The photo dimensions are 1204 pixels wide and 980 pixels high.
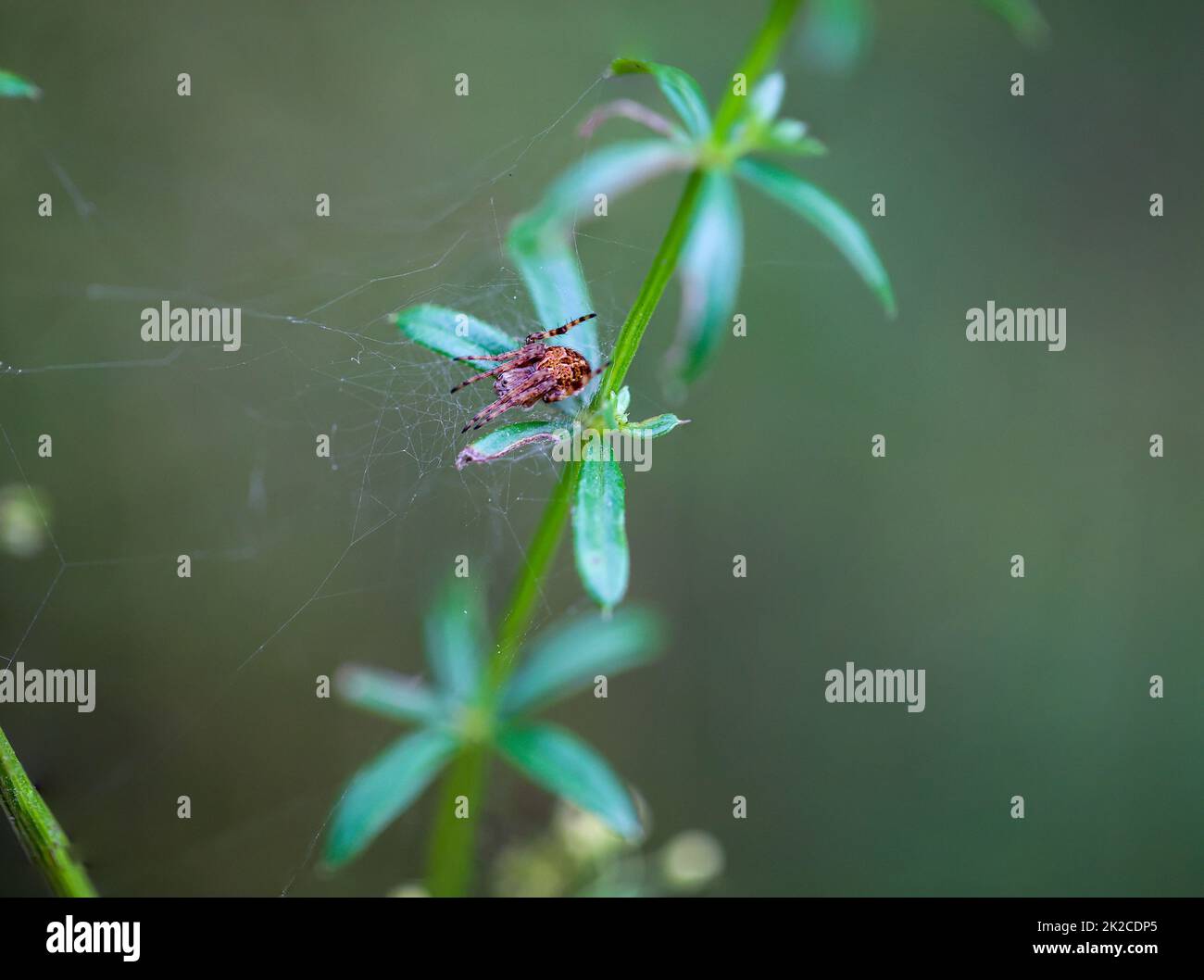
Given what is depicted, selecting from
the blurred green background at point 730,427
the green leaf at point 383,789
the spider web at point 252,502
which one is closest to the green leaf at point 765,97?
the green leaf at point 383,789

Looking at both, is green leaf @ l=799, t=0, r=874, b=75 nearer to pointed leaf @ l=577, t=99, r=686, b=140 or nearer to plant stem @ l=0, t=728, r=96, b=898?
pointed leaf @ l=577, t=99, r=686, b=140

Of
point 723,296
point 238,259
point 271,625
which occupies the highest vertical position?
point 238,259

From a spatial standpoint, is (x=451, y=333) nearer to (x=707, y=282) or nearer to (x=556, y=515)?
(x=556, y=515)

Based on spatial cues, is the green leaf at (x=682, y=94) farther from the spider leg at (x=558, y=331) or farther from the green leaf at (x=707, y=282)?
the spider leg at (x=558, y=331)

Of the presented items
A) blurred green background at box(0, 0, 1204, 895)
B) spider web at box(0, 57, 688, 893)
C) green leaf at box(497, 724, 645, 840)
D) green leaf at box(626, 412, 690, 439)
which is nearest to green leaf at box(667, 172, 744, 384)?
green leaf at box(626, 412, 690, 439)

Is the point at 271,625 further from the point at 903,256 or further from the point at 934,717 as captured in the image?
the point at 903,256
